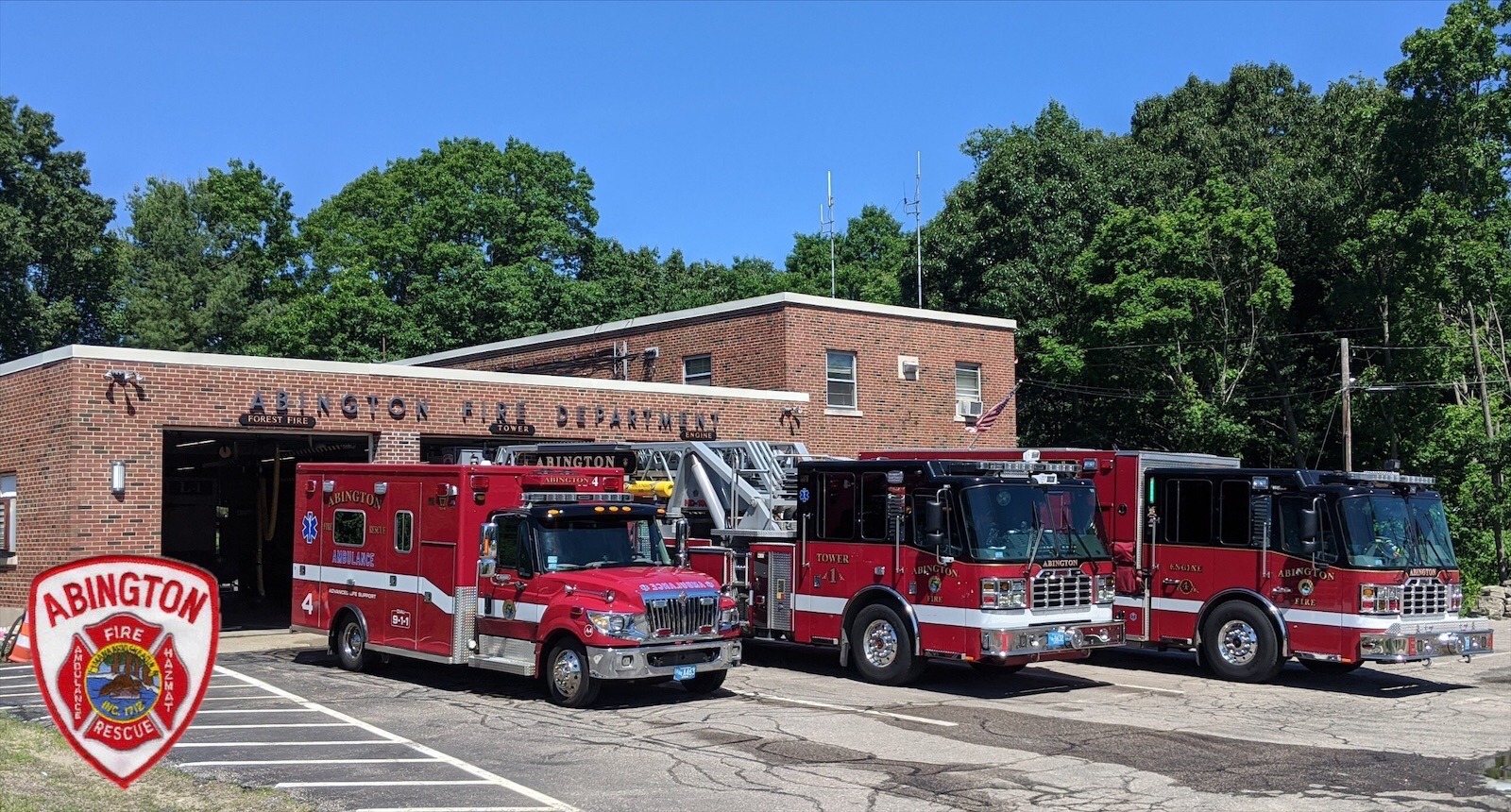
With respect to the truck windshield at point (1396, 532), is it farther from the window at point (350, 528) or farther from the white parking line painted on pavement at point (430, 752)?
the window at point (350, 528)

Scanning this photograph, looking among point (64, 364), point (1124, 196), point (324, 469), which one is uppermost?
point (1124, 196)

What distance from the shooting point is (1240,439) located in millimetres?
41781

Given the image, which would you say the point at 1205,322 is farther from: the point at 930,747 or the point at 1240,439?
the point at 930,747

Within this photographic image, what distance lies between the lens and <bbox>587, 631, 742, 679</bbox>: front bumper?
15.1m

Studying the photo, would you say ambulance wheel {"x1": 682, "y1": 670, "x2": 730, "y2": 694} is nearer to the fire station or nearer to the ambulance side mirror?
the ambulance side mirror

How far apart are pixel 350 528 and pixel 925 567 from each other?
7.69m

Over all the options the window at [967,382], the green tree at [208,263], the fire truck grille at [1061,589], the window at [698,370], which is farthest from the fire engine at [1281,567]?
the green tree at [208,263]

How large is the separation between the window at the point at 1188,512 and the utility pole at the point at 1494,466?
75.1ft

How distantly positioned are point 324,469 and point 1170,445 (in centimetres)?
3219

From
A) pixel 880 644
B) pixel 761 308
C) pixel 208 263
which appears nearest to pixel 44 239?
pixel 208 263

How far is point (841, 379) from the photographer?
32.6 metres

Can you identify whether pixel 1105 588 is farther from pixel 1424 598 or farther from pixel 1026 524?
pixel 1424 598

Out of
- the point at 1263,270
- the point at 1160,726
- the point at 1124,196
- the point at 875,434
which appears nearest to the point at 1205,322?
the point at 1263,270

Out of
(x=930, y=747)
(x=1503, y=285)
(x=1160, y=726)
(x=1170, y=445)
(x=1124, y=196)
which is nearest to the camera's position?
(x=930, y=747)
